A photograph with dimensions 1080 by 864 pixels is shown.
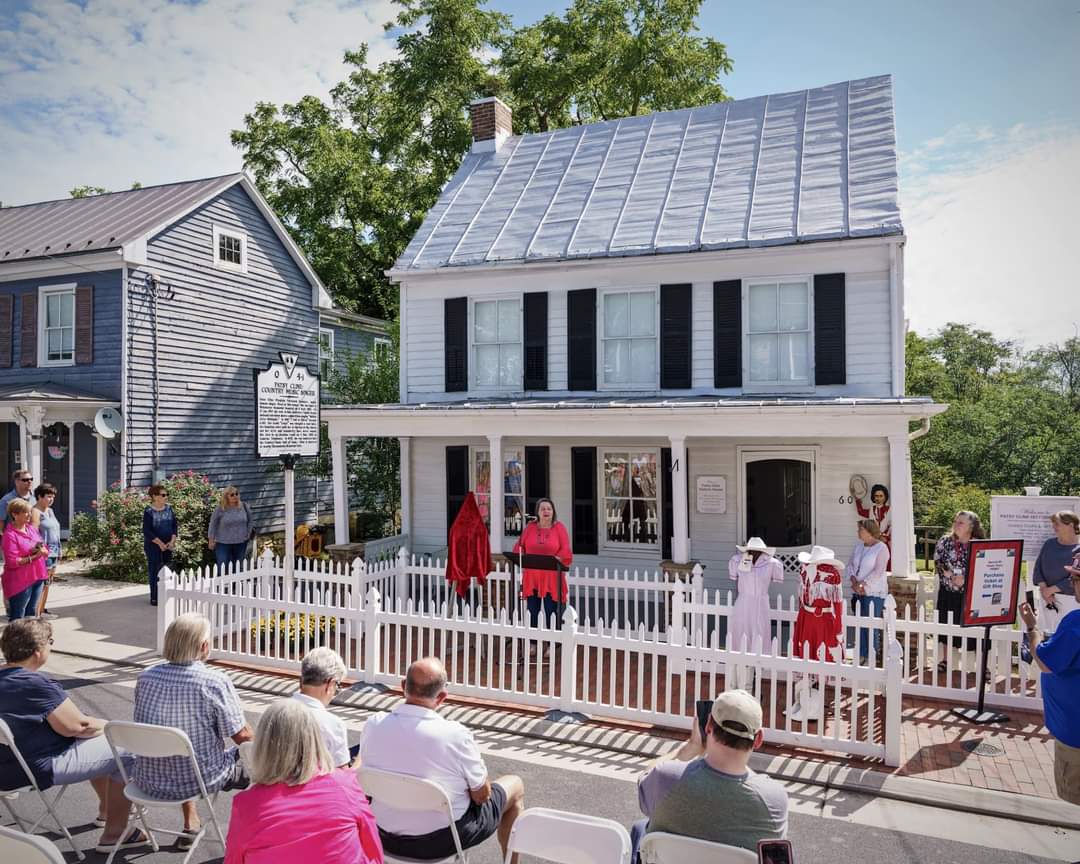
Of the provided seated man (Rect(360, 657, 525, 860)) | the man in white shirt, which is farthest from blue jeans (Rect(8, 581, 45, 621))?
seated man (Rect(360, 657, 525, 860))

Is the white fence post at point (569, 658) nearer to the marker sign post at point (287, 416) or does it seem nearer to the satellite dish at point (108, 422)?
the marker sign post at point (287, 416)

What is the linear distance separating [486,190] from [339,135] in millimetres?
15746

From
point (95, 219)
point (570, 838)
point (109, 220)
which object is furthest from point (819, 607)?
point (95, 219)

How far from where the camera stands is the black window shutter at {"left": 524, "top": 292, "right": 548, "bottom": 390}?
1354cm

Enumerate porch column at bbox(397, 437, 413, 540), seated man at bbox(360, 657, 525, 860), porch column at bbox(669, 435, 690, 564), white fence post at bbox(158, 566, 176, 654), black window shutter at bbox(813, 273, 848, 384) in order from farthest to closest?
porch column at bbox(397, 437, 413, 540) < black window shutter at bbox(813, 273, 848, 384) < porch column at bbox(669, 435, 690, 564) < white fence post at bbox(158, 566, 176, 654) < seated man at bbox(360, 657, 525, 860)

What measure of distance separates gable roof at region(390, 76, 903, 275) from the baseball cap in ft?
32.1

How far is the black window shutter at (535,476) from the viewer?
13.9 m

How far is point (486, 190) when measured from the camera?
1602 cm

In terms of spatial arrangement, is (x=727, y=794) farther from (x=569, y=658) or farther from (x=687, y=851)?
(x=569, y=658)

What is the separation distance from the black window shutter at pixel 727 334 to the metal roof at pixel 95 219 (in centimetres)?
1252

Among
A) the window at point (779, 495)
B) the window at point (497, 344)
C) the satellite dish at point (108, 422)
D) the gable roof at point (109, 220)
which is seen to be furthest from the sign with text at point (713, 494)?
the gable roof at point (109, 220)

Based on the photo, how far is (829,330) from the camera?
11758 millimetres

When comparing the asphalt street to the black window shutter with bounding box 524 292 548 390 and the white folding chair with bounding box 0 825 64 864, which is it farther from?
the black window shutter with bounding box 524 292 548 390

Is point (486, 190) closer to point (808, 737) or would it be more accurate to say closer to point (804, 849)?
point (808, 737)
